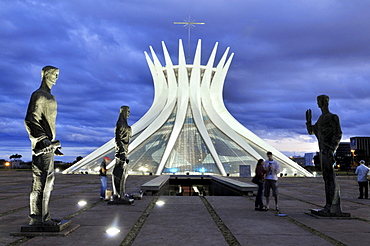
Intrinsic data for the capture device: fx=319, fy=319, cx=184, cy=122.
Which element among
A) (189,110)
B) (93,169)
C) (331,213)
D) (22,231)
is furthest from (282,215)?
(189,110)

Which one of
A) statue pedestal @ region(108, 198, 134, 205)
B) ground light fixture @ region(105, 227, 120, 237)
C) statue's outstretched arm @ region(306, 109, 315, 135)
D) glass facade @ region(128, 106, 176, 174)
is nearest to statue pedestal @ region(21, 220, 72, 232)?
ground light fixture @ region(105, 227, 120, 237)

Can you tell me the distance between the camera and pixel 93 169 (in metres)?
32.4

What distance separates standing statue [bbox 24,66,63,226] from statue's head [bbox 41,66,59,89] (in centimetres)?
28

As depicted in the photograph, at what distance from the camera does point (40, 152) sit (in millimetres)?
5547

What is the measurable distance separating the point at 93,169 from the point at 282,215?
27.5 m

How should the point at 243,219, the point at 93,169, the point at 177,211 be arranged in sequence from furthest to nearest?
the point at 93,169, the point at 177,211, the point at 243,219

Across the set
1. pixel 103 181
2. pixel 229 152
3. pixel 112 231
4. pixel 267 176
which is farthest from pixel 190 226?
pixel 229 152

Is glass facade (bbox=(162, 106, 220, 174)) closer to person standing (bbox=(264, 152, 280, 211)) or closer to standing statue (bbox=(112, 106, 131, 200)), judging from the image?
standing statue (bbox=(112, 106, 131, 200))

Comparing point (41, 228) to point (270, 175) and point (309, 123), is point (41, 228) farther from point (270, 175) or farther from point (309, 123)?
point (309, 123)

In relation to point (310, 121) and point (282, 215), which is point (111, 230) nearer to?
point (282, 215)

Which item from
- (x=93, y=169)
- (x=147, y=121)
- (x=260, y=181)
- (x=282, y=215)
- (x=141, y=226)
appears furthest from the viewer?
(x=147, y=121)

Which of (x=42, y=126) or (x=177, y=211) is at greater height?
(x=42, y=126)

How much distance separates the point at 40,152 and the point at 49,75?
147 centimetres

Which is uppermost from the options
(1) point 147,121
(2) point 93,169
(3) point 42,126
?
(1) point 147,121
